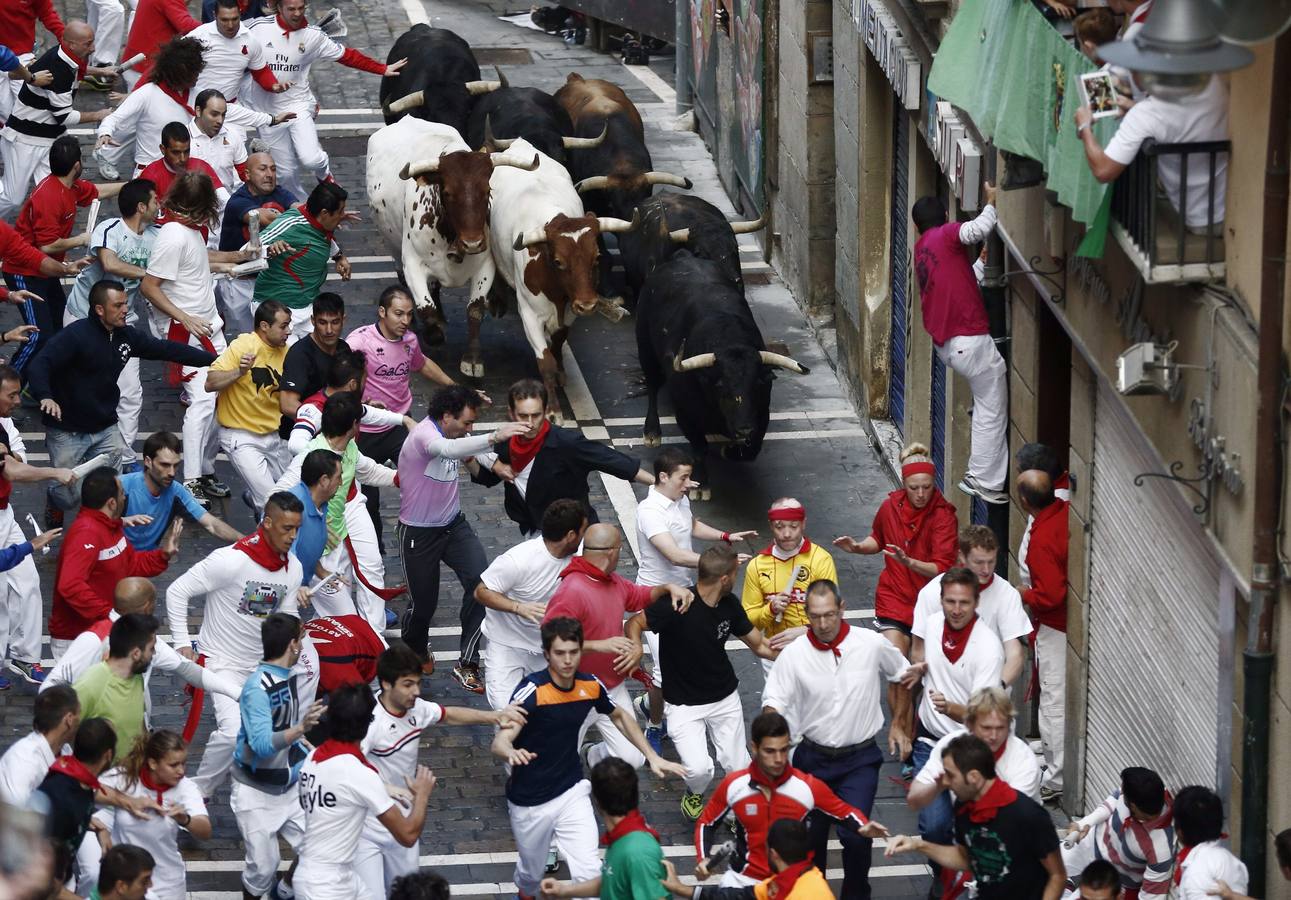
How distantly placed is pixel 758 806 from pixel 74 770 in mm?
3121

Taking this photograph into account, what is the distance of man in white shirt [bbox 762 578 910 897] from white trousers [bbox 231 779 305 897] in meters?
2.49

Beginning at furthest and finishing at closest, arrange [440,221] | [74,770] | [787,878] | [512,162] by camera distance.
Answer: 1. [512,162]
2. [440,221]
3. [74,770]
4. [787,878]

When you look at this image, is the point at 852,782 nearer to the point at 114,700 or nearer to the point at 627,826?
the point at 627,826

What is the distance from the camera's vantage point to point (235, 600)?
12.2m

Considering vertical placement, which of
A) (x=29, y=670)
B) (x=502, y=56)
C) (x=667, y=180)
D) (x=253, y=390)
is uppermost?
(x=253, y=390)

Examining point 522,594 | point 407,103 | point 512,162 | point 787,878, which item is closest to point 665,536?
point 522,594

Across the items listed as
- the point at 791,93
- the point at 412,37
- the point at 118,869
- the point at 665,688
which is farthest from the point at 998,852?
the point at 412,37

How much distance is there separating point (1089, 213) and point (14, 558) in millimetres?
6673

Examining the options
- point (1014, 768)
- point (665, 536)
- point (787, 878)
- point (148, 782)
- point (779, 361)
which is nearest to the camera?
point (787, 878)

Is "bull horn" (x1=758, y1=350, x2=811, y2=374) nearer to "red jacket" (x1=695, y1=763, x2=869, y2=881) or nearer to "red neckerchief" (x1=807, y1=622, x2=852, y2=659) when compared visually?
"red neckerchief" (x1=807, y1=622, x2=852, y2=659)

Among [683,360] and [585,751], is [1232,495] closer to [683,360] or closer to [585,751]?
[585,751]

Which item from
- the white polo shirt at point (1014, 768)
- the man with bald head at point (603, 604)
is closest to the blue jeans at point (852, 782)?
the white polo shirt at point (1014, 768)

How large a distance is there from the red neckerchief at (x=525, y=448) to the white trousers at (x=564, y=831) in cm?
306

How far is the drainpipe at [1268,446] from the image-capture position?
9.74m
